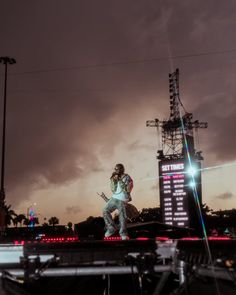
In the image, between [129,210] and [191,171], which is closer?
[129,210]

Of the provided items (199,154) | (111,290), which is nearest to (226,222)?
(199,154)

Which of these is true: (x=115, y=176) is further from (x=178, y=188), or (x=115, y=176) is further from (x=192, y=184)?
(x=192, y=184)

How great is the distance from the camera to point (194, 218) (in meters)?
41.8

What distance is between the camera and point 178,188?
132 ft

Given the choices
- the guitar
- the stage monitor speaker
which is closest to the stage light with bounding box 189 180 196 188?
the stage monitor speaker

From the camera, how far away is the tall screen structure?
1572 inches

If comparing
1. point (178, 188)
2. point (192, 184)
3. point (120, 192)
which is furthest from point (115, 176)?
point (192, 184)

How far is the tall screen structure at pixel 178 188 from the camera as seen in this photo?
39.9 metres

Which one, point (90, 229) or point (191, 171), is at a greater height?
point (191, 171)

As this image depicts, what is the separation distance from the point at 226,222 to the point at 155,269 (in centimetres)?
6088

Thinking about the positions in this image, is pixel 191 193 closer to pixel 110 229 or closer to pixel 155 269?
pixel 110 229

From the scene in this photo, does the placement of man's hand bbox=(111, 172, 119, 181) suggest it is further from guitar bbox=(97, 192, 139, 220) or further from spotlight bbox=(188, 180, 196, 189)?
spotlight bbox=(188, 180, 196, 189)

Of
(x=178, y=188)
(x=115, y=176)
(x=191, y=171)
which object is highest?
(x=191, y=171)

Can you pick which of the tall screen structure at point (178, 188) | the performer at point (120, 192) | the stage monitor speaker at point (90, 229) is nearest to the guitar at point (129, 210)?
the performer at point (120, 192)
